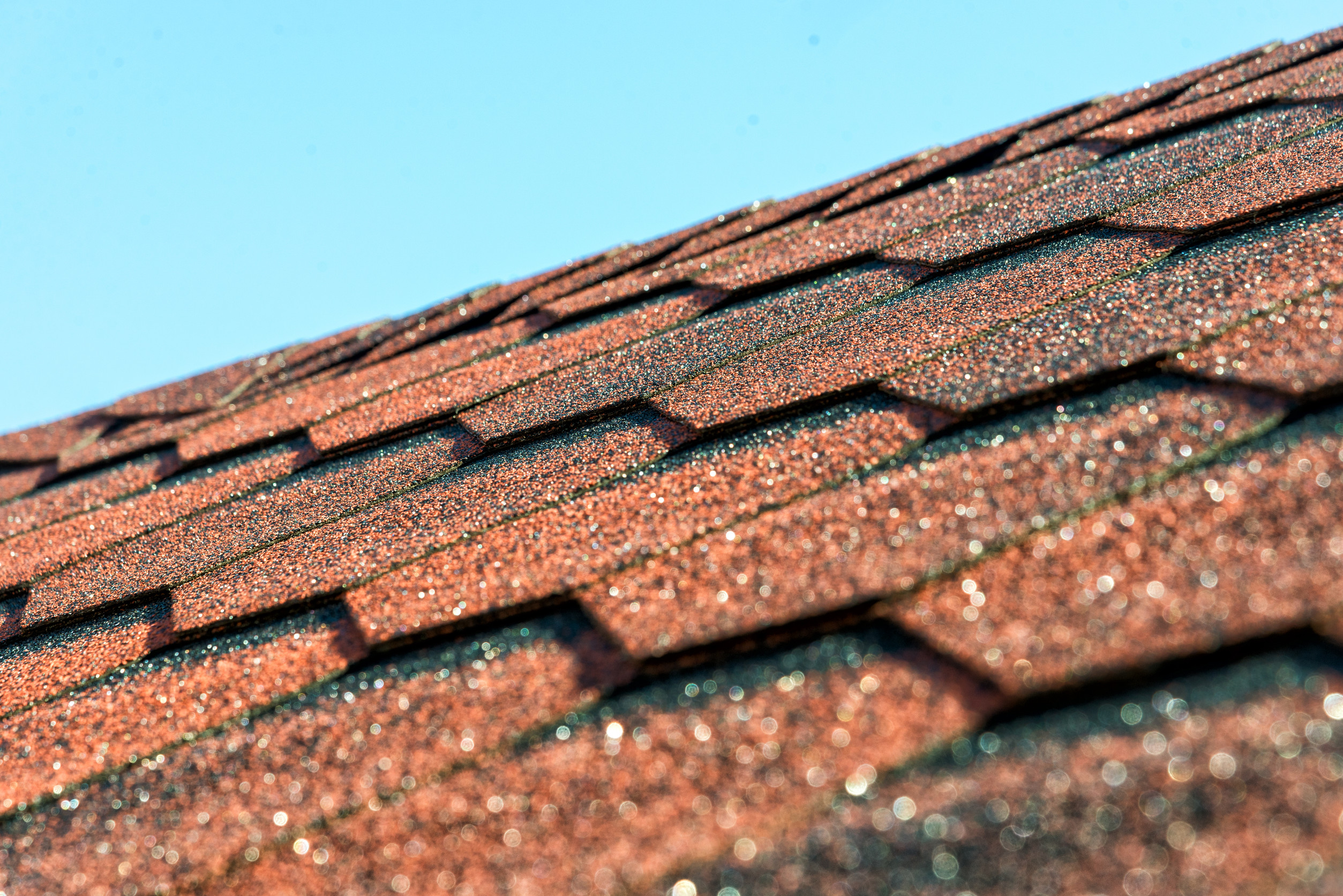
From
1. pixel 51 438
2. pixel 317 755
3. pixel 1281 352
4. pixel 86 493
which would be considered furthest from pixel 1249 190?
pixel 51 438

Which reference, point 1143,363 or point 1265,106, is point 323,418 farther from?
point 1265,106

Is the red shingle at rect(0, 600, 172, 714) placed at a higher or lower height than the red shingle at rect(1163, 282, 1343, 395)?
higher

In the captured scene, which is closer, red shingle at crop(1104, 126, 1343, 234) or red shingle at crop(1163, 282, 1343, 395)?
red shingle at crop(1163, 282, 1343, 395)

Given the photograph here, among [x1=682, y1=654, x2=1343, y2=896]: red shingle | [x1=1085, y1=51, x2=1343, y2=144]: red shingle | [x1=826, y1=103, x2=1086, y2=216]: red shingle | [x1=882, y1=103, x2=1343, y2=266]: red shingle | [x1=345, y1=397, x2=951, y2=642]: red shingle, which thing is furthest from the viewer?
[x1=826, y1=103, x2=1086, y2=216]: red shingle

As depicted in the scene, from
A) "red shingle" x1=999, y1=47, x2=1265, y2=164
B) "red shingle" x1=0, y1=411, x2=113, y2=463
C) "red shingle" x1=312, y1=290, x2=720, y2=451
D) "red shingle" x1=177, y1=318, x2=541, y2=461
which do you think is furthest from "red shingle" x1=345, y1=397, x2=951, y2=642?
"red shingle" x1=0, y1=411, x2=113, y2=463

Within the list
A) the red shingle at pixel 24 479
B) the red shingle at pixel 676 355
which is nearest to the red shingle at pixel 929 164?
the red shingle at pixel 676 355

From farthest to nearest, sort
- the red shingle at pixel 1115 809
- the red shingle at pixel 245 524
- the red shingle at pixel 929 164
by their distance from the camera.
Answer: the red shingle at pixel 929 164, the red shingle at pixel 245 524, the red shingle at pixel 1115 809

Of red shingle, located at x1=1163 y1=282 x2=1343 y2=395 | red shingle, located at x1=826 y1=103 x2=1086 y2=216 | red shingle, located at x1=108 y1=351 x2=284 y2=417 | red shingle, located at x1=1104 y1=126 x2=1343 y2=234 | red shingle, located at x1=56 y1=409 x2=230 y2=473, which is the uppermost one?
red shingle, located at x1=108 y1=351 x2=284 y2=417

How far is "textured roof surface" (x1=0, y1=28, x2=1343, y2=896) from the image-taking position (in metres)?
0.61

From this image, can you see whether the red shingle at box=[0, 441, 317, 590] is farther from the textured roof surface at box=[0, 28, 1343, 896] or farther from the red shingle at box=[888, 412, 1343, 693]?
the red shingle at box=[888, 412, 1343, 693]

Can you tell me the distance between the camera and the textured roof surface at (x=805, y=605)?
0.61 m

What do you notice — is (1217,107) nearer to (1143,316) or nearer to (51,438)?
(1143,316)

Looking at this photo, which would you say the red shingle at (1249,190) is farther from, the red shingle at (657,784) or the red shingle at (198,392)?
the red shingle at (198,392)

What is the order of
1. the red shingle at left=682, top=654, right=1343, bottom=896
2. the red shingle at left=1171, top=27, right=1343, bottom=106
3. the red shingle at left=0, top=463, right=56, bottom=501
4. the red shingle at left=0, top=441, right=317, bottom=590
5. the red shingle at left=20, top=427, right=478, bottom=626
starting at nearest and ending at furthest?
the red shingle at left=682, top=654, right=1343, bottom=896 < the red shingle at left=20, top=427, right=478, bottom=626 < the red shingle at left=0, top=441, right=317, bottom=590 < the red shingle at left=1171, top=27, right=1343, bottom=106 < the red shingle at left=0, top=463, right=56, bottom=501
